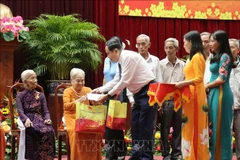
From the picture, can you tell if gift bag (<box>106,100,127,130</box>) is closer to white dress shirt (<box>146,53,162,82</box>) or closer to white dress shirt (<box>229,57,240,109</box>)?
white dress shirt (<box>146,53,162,82</box>)

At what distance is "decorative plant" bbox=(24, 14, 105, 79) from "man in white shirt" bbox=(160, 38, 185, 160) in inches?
56.1

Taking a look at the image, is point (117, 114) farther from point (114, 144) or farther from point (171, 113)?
point (171, 113)

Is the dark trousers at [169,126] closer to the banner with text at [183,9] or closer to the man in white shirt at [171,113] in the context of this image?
the man in white shirt at [171,113]

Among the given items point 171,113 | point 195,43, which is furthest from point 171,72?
point 195,43

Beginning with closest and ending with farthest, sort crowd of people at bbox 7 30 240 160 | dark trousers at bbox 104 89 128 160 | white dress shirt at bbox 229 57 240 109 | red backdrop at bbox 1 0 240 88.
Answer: crowd of people at bbox 7 30 240 160 < dark trousers at bbox 104 89 128 160 < white dress shirt at bbox 229 57 240 109 < red backdrop at bbox 1 0 240 88

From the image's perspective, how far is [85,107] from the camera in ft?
15.9

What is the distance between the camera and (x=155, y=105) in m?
5.14

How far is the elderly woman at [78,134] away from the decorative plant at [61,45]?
60.1 inches

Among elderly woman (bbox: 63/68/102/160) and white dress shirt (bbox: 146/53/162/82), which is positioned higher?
white dress shirt (bbox: 146/53/162/82)

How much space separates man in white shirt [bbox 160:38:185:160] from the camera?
221 inches

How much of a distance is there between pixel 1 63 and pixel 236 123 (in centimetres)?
284

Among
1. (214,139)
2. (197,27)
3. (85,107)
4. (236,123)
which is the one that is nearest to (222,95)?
(214,139)

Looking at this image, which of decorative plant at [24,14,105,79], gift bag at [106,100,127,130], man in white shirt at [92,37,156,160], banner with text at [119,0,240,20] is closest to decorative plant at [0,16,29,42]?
decorative plant at [24,14,105,79]

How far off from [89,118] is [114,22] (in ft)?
11.0
